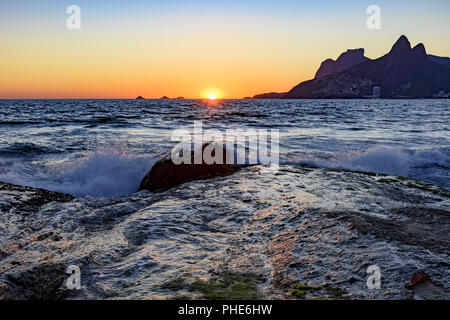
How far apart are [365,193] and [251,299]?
444cm

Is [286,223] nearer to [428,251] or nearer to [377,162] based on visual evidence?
[428,251]

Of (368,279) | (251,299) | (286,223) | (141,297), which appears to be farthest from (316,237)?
(141,297)

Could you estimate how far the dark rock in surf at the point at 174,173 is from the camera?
7.81 meters

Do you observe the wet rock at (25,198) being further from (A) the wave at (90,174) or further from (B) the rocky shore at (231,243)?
(A) the wave at (90,174)

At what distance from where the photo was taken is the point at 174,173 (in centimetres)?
802

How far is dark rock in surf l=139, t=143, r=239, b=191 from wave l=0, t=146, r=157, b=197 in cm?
63

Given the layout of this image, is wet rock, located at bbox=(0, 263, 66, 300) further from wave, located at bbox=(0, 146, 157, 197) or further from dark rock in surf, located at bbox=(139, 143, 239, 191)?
wave, located at bbox=(0, 146, 157, 197)

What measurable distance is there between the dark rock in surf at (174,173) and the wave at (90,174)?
63 centimetres

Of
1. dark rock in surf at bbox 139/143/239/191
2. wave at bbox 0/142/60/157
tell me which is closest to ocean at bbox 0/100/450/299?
dark rock in surf at bbox 139/143/239/191

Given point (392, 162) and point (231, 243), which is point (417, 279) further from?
point (392, 162)

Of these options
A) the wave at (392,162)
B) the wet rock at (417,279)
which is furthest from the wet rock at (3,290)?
the wave at (392,162)

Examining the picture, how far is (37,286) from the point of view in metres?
2.93

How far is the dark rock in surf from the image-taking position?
7.81 m

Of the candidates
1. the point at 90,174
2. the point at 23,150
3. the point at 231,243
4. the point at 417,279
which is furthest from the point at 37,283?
the point at 23,150
